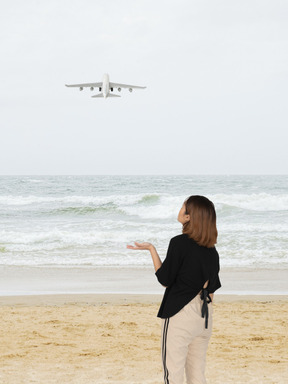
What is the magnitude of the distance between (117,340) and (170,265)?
382 cm

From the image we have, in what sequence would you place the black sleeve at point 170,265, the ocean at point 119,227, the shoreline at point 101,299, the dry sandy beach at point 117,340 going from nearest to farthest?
the black sleeve at point 170,265 → the dry sandy beach at point 117,340 → the shoreline at point 101,299 → the ocean at point 119,227

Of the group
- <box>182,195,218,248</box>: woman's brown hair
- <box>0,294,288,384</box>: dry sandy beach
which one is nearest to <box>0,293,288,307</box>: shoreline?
<box>0,294,288,384</box>: dry sandy beach

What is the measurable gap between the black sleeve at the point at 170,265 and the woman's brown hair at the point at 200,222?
11 centimetres

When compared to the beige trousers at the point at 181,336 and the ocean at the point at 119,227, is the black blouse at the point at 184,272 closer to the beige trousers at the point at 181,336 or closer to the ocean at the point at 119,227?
the beige trousers at the point at 181,336

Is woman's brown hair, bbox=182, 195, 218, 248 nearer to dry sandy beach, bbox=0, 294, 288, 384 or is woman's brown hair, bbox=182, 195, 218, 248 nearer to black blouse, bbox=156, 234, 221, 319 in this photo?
black blouse, bbox=156, 234, 221, 319

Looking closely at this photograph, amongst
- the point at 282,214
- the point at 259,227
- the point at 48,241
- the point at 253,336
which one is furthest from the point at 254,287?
the point at 282,214

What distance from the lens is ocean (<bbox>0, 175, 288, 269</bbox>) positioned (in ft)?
44.7

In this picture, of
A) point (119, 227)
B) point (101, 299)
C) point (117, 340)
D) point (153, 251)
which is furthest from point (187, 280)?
point (119, 227)

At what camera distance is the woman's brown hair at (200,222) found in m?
2.63

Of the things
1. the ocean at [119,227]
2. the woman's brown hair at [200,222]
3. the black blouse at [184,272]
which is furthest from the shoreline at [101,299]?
the woman's brown hair at [200,222]

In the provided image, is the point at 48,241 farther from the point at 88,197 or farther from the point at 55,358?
the point at 88,197

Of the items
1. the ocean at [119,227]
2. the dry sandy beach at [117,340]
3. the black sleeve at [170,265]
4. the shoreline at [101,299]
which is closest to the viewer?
the black sleeve at [170,265]

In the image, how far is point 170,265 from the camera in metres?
2.62

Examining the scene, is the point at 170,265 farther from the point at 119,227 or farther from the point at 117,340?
the point at 119,227
